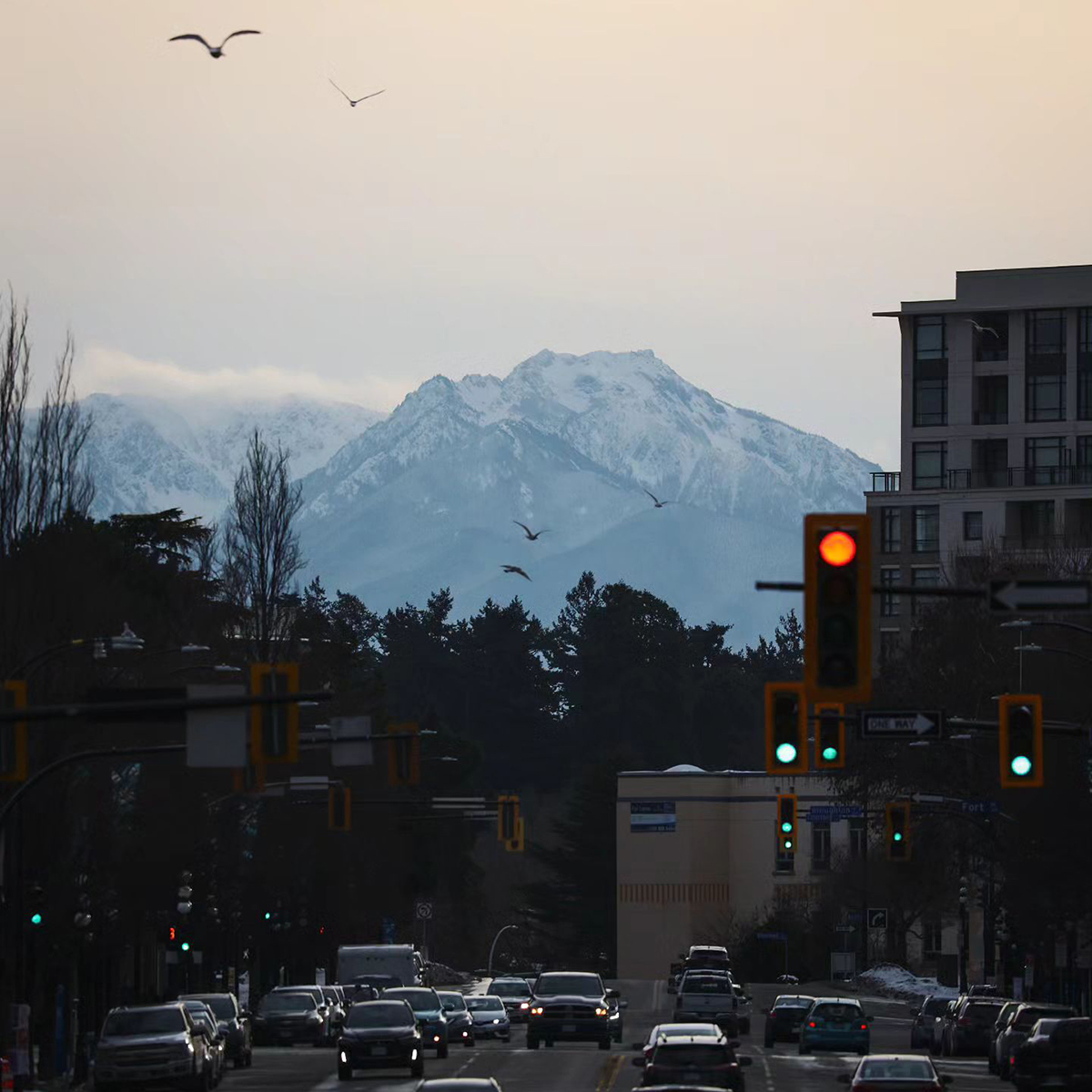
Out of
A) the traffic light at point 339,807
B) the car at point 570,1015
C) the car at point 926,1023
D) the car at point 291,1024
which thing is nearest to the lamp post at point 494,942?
the car at point 926,1023

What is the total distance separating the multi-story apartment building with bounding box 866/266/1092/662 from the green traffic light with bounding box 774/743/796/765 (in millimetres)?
90086

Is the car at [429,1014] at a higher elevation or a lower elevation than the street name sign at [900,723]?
lower

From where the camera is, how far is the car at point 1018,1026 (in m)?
48.9

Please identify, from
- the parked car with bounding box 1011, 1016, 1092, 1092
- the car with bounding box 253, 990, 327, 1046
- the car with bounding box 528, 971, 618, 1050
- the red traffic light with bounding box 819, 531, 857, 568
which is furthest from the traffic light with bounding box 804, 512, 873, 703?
the car with bounding box 253, 990, 327, 1046

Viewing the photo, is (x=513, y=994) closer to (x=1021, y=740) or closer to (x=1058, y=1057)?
(x=1058, y=1057)

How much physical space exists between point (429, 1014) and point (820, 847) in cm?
8985

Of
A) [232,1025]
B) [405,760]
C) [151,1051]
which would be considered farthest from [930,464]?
[151,1051]

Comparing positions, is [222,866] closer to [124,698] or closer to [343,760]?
[343,760]

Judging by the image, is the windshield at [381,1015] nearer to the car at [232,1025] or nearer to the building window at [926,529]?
the car at [232,1025]

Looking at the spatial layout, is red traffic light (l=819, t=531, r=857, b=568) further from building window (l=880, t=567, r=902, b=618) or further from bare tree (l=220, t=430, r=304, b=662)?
building window (l=880, t=567, r=902, b=618)

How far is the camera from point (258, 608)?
81.6m

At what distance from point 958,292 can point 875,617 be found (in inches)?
673

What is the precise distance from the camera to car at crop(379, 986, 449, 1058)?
2248 inches

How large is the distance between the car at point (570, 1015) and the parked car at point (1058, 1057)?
59.9 ft
